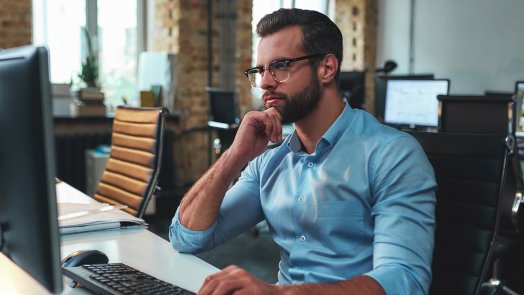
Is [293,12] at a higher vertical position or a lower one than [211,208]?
higher

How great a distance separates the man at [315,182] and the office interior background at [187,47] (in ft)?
9.96

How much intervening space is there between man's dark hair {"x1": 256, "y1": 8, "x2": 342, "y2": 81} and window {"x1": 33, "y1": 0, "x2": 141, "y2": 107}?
3.63m

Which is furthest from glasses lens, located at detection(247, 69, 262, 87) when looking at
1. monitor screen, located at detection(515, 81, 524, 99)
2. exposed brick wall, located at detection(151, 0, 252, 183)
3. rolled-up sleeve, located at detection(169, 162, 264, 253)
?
exposed brick wall, located at detection(151, 0, 252, 183)

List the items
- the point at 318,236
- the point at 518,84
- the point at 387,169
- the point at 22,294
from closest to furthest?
1. the point at 22,294
2. the point at 387,169
3. the point at 318,236
4. the point at 518,84

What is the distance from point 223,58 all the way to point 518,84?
8.62 feet

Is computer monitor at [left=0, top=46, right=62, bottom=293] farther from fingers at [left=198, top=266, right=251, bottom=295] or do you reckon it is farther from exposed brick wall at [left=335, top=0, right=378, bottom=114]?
exposed brick wall at [left=335, top=0, right=378, bottom=114]

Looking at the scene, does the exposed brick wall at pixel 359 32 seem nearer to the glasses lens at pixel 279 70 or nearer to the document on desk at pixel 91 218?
the document on desk at pixel 91 218

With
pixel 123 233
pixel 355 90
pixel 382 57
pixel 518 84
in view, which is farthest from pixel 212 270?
pixel 382 57

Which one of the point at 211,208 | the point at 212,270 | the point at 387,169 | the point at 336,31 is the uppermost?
the point at 336,31

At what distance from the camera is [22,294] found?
1152 mm

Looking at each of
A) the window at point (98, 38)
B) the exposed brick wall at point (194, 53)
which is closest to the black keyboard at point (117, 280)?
the window at point (98, 38)

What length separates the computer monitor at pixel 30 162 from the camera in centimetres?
75

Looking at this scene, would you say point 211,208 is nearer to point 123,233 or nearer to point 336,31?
point 123,233

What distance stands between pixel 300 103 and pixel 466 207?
1.52 ft
